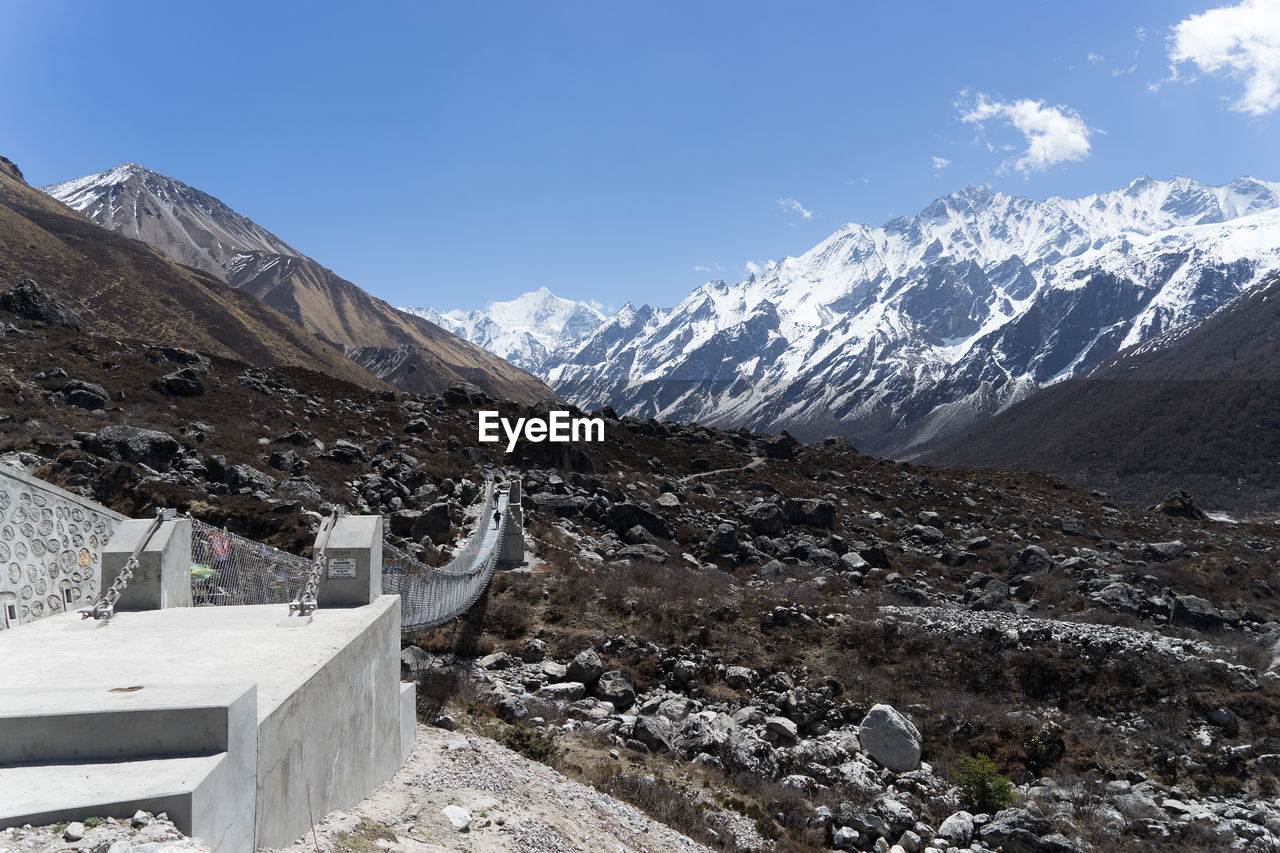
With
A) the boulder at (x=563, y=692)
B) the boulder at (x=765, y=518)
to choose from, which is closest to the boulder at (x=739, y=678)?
the boulder at (x=563, y=692)

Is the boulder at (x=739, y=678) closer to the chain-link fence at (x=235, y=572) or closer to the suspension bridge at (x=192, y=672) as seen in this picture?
the suspension bridge at (x=192, y=672)

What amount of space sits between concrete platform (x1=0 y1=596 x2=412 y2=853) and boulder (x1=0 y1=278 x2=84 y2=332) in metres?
33.9

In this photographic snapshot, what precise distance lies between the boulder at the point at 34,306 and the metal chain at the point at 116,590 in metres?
33.1

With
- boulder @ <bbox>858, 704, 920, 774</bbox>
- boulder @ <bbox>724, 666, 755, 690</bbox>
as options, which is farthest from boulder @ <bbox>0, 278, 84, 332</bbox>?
boulder @ <bbox>858, 704, 920, 774</bbox>

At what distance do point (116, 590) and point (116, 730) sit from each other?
3.85 m

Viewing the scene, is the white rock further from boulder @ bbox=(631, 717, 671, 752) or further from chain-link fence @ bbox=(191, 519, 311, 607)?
boulder @ bbox=(631, 717, 671, 752)

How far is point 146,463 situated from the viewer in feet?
58.2

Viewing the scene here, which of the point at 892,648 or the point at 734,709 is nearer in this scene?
the point at 734,709

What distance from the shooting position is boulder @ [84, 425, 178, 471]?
685 inches

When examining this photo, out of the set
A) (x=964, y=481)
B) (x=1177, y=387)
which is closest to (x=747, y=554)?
(x=964, y=481)

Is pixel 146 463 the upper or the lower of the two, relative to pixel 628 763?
upper

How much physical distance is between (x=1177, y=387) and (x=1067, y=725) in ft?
417

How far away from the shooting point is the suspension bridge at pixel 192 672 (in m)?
3.44

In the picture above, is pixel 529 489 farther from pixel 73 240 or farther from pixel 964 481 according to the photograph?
pixel 73 240
